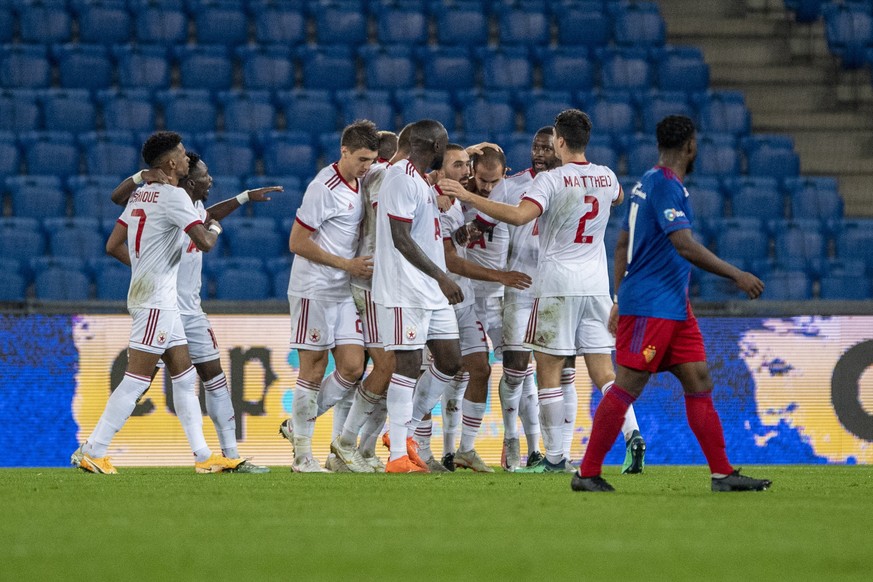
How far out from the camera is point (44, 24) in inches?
597

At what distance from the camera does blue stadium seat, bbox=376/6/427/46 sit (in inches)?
610

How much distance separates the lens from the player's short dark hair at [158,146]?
7805 millimetres

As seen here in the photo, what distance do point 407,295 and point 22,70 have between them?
853 cm

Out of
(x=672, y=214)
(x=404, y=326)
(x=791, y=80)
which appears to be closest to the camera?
(x=672, y=214)

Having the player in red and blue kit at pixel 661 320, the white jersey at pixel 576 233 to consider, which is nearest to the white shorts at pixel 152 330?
the white jersey at pixel 576 233

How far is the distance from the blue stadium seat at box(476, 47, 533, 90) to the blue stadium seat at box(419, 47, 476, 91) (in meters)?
0.20

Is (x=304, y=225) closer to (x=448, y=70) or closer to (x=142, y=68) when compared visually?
(x=448, y=70)

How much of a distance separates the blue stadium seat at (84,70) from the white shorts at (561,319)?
27.5 ft

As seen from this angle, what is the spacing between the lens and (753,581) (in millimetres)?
3309

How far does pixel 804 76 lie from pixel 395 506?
40.9 feet

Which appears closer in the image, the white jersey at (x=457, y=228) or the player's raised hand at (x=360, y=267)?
the player's raised hand at (x=360, y=267)

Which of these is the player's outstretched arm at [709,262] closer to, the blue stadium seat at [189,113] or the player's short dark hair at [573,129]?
the player's short dark hair at [573,129]

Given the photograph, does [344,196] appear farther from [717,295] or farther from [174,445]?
[717,295]

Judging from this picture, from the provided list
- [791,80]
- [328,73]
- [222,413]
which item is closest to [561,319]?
[222,413]
